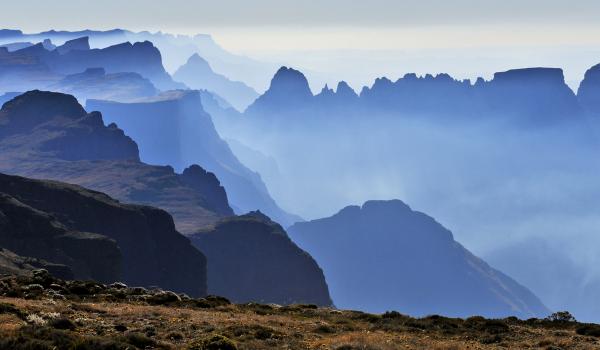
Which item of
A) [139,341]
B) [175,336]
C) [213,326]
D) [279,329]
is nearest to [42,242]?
[213,326]

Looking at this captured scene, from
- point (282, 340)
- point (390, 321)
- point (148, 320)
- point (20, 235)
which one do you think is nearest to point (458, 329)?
point (390, 321)

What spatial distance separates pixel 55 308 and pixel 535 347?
23.9 meters

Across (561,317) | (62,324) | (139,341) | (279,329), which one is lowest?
(139,341)

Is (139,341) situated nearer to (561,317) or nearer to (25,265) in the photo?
(561,317)

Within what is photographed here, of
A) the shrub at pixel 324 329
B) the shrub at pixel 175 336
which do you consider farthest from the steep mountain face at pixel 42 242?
the shrub at pixel 175 336

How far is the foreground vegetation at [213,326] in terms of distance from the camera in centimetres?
3359

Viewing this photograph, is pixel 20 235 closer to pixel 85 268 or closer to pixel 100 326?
pixel 85 268

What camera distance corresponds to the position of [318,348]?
116ft

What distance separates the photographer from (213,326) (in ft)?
131

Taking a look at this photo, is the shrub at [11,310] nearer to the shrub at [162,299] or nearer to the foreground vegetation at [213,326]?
the foreground vegetation at [213,326]

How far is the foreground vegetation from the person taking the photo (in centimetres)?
3359

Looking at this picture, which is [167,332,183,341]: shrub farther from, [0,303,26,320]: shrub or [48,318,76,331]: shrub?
[0,303,26,320]: shrub

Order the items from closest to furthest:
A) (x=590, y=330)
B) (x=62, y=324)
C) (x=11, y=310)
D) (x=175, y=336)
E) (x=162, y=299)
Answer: (x=62, y=324)
(x=175, y=336)
(x=11, y=310)
(x=590, y=330)
(x=162, y=299)

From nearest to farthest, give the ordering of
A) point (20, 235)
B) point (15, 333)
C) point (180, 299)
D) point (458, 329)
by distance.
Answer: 1. point (15, 333)
2. point (458, 329)
3. point (180, 299)
4. point (20, 235)
